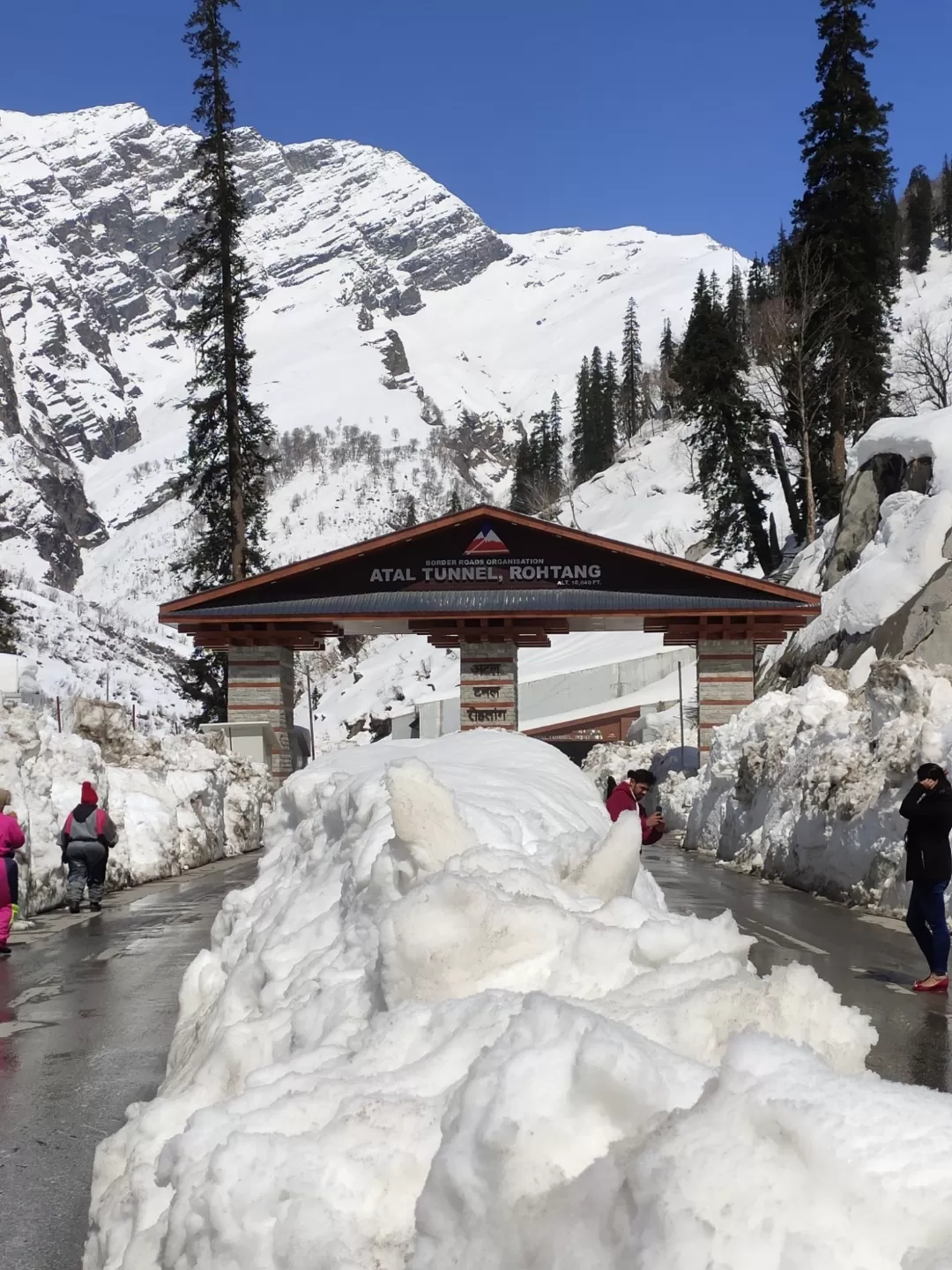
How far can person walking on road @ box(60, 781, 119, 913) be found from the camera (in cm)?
1449

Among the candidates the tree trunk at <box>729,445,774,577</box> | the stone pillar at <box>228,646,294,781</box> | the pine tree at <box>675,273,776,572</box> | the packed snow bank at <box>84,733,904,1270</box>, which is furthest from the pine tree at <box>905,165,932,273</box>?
the packed snow bank at <box>84,733,904,1270</box>

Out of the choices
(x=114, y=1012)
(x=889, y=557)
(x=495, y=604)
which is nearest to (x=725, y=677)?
(x=889, y=557)

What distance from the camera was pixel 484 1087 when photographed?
2.87 meters

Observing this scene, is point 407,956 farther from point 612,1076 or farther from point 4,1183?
point 4,1183

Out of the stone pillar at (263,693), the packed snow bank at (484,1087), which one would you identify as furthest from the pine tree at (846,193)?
the packed snow bank at (484,1087)

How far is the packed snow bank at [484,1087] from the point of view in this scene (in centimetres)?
244

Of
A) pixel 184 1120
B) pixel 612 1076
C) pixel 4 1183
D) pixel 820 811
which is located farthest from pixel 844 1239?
pixel 820 811

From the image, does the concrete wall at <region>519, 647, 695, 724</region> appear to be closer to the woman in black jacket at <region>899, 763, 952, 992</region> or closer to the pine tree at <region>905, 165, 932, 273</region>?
the woman in black jacket at <region>899, 763, 952, 992</region>

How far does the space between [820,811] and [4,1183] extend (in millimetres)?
12017

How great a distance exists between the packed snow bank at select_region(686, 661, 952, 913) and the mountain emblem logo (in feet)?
38.5

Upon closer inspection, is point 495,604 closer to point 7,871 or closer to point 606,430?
point 7,871

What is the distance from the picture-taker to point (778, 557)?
54.8 metres

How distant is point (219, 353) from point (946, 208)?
100075mm

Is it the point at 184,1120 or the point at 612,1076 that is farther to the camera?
the point at 184,1120
